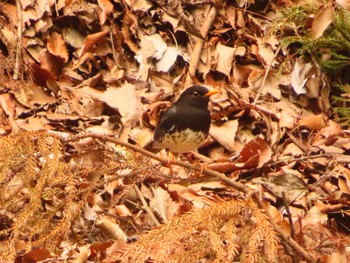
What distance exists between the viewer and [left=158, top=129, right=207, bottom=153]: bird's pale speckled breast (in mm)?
4340

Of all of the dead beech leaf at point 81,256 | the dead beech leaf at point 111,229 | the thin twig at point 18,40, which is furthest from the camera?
the thin twig at point 18,40

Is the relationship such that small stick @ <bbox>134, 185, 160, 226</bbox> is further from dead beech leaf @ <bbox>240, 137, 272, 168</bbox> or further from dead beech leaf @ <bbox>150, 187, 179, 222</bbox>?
dead beech leaf @ <bbox>240, 137, 272, 168</bbox>

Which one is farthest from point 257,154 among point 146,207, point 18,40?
point 18,40

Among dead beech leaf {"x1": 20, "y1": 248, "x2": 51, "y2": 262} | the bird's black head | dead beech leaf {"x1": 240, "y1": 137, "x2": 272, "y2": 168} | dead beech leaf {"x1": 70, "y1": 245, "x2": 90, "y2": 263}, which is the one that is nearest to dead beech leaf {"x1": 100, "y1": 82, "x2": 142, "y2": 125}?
the bird's black head

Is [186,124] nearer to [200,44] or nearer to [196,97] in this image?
[196,97]

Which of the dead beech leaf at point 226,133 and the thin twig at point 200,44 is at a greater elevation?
the thin twig at point 200,44

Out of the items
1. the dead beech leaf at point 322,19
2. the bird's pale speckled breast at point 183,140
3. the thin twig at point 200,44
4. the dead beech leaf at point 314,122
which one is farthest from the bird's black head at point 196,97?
the dead beech leaf at point 322,19

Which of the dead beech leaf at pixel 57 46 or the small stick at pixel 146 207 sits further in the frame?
the dead beech leaf at pixel 57 46

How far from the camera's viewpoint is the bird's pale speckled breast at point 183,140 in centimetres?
434

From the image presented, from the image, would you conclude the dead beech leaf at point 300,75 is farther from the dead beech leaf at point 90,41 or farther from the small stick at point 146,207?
the small stick at point 146,207

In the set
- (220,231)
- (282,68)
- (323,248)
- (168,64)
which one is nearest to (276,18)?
(282,68)

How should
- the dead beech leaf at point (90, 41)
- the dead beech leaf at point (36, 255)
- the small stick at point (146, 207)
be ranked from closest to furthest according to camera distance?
1. the dead beech leaf at point (36, 255)
2. the small stick at point (146, 207)
3. the dead beech leaf at point (90, 41)

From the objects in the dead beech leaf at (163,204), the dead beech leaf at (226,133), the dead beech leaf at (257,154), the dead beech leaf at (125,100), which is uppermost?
the dead beech leaf at (163,204)

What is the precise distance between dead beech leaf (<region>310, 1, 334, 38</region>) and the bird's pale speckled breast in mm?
1504
